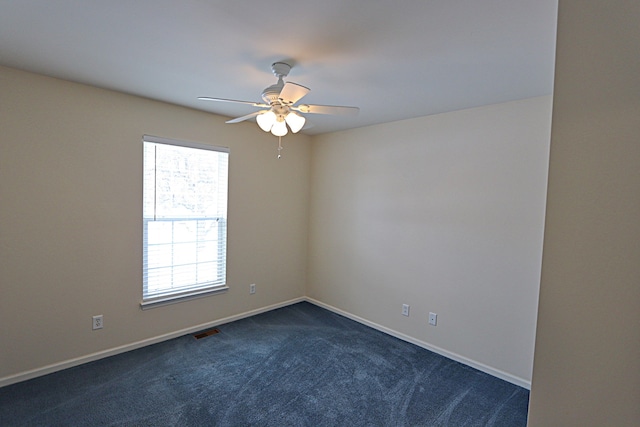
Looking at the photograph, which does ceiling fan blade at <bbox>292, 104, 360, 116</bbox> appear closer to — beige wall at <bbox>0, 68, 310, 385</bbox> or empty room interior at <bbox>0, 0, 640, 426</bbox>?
empty room interior at <bbox>0, 0, 640, 426</bbox>

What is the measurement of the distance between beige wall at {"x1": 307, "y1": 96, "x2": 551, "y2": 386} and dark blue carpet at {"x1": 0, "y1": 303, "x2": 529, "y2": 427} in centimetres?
41

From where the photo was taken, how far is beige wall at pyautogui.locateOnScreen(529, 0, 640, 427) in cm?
75

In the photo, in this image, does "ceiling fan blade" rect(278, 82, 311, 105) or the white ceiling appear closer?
the white ceiling

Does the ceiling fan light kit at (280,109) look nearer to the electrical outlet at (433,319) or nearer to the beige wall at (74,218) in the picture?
Result: the beige wall at (74,218)

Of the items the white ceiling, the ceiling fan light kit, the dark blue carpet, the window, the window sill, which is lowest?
the dark blue carpet

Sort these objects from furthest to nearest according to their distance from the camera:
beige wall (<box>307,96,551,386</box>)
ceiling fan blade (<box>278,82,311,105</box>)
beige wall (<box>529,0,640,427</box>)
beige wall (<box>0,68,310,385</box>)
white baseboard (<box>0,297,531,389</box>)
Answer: beige wall (<box>307,96,551,386</box>) → white baseboard (<box>0,297,531,389</box>) → beige wall (<box>0,68,310,385</box>) → ceiling fan blade (<box>278,82,311,105</box>) → beige wall (<box>529,0,640,427</box>)

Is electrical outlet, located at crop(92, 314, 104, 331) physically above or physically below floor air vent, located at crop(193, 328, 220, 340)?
above

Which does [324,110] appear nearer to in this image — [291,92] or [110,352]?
[291,92]

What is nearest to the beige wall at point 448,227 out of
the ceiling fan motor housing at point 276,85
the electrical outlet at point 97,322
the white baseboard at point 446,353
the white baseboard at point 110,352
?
the white baseboard at point 446,353

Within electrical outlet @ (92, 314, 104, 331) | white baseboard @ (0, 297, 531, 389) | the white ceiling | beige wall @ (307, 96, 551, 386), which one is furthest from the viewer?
electrical outlet @ (92, 314, 104, 331)

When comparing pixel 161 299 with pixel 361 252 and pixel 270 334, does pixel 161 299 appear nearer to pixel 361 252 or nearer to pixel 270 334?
pixel 270 334

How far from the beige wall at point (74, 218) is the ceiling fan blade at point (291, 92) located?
181cm

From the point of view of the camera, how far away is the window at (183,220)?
313 centimetres

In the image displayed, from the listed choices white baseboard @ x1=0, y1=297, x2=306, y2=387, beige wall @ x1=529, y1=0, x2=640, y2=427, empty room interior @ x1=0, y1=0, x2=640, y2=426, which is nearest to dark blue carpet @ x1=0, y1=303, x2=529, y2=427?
white baseboard @ x1=0, y1=297, x2=306, y2=387
